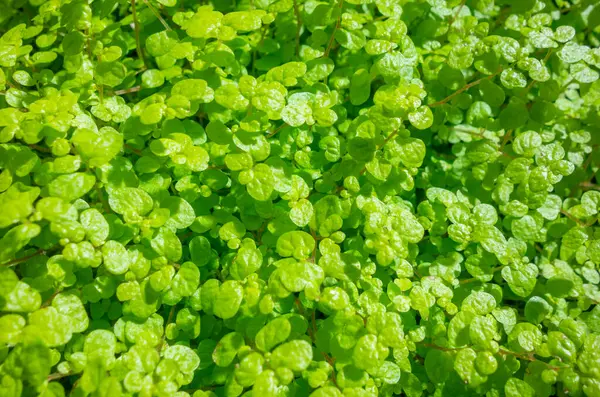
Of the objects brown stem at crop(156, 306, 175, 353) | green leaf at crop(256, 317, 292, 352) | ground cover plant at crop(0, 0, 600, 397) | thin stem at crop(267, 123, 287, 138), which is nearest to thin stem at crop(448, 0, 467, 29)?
ground cover plant at crop(0, 0, 600, 397)

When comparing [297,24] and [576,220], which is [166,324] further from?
[576,220]

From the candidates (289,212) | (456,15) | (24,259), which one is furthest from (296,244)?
(456,15)

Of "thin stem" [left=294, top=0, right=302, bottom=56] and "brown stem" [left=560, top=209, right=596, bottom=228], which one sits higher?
"thin stem" [left=294, top=0, right=302, bottom=56]

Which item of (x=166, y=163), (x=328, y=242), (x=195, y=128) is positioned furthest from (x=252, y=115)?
(x=328, y=242)

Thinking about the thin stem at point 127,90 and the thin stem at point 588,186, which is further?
the thin stem at point 588,186

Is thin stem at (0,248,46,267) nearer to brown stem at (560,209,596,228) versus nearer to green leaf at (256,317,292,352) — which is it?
green leaf at (256,317,292,352)

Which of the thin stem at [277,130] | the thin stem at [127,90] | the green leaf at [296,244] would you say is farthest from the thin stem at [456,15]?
the thin stem at [127,90]

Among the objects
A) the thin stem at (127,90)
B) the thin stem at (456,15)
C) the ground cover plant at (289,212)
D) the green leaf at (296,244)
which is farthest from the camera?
the thin stem at (456,15)

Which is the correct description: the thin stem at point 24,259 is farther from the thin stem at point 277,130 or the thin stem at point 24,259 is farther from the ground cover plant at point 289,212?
the thin stem at point 277,130
